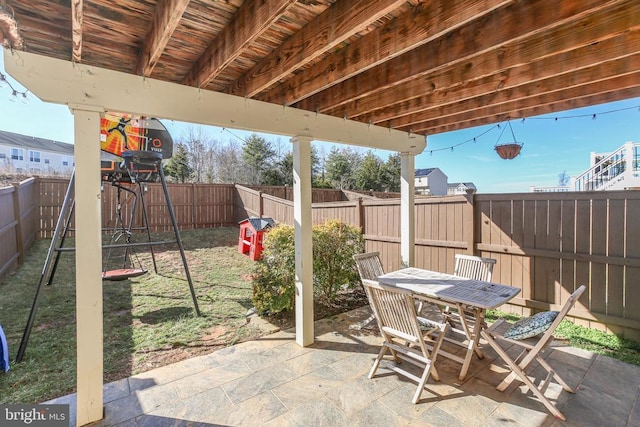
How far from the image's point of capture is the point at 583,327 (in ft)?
11.3

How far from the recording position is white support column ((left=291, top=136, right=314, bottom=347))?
122 inches

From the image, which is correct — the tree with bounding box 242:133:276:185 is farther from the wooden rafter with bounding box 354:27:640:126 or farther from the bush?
the wooden rafter with bounding box 354:27:640:126

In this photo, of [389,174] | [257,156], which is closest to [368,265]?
[257,156]

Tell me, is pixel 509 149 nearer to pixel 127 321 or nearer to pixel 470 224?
pixel 470 224

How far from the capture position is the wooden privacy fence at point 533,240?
10.5 ft

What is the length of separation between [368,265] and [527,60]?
2464 mm

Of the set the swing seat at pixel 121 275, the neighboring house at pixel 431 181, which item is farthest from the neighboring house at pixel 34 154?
the neighboring house at pixel 431 181

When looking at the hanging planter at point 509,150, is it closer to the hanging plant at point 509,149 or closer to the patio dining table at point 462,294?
the hanging plant at point 509,149

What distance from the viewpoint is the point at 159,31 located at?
165cm

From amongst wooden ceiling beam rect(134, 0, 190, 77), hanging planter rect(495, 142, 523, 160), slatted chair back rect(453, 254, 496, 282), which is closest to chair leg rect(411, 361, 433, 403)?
slatted chair back rect(453, 254, 496, 282)

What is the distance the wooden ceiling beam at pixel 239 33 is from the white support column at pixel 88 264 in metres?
0.83

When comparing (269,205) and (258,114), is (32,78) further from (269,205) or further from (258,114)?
(269,205)

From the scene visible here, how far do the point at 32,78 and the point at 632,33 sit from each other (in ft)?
12.7

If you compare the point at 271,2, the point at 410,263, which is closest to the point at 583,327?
the point at 410,263
